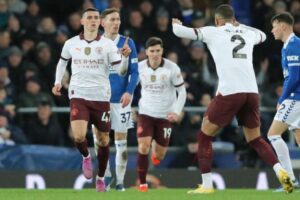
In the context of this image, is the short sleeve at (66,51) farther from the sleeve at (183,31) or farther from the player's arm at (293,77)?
the player's arm at (293,77)

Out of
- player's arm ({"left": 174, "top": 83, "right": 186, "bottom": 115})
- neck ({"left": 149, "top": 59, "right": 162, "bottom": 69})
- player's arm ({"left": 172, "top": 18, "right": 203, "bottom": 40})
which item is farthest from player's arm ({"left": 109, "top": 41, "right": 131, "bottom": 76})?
player's arm ({"left": 174, "top": 83, "right": 186, "bottom": 115})

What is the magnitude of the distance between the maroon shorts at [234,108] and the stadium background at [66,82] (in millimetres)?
4954

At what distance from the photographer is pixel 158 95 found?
58.5 ft

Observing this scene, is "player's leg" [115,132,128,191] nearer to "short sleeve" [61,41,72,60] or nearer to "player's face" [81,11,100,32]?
"short sleeve" [61,41,72,60]

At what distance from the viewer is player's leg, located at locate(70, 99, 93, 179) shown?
1527 centimetres

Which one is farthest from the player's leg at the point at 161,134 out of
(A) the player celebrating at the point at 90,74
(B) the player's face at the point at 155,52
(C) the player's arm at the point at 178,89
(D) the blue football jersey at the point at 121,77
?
(A) the player celebrating at the point at 90,74

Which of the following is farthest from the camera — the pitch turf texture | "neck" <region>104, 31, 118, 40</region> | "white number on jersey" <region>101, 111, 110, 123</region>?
"neck" <region>104, 31, 118, 40</region>

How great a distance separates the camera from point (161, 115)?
17844 millimetres

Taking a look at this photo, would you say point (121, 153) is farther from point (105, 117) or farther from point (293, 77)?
point (293, 77)

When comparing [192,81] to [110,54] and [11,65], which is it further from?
[110,54]

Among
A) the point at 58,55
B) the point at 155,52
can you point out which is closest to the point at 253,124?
the point at 155,52

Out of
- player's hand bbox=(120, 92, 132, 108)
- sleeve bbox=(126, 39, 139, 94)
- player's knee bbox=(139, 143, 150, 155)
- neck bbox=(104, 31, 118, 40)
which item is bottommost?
player's knee bbox=(139, 143, 150, 155)

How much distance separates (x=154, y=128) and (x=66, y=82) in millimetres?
3742

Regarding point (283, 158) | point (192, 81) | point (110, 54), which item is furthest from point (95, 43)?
point (192, 81)
